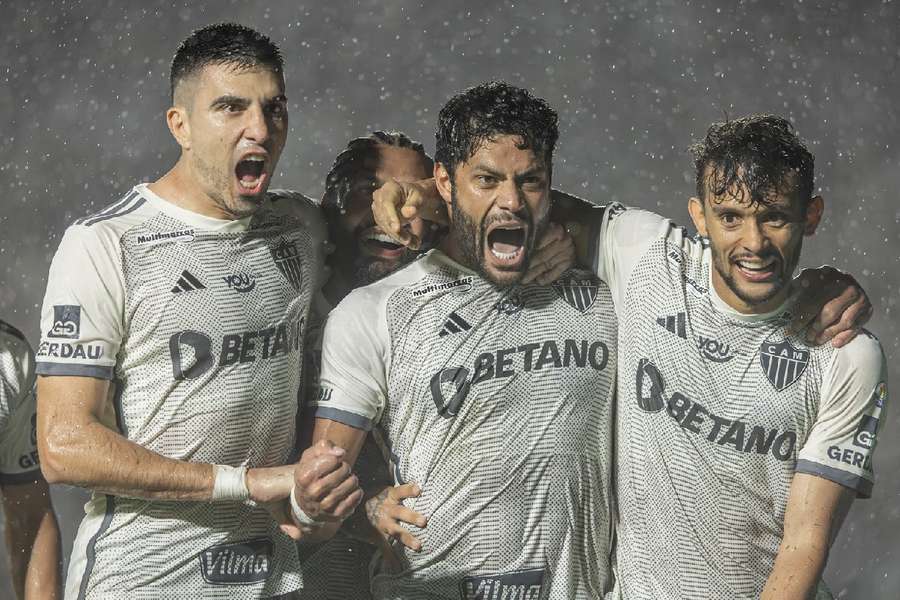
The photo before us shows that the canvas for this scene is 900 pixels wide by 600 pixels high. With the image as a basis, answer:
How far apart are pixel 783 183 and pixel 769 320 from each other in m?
0.30

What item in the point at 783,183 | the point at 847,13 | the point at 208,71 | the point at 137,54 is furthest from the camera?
the point at 847,13

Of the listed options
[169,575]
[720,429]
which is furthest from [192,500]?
[720,429]

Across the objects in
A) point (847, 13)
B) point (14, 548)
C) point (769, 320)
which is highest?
point (847, 13)

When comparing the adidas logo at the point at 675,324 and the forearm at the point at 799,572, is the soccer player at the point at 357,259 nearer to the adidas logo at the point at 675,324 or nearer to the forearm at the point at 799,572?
the adidas logo at the point at 675,324

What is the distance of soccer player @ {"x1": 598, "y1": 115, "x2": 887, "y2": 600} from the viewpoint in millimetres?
2771

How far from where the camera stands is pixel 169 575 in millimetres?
2920

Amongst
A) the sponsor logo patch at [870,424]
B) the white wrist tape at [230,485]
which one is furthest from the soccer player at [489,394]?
the sponsor logo patch at [870,424]

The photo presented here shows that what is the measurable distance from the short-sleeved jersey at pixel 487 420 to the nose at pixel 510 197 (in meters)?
0.22

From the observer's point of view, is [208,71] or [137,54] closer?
[208,71]

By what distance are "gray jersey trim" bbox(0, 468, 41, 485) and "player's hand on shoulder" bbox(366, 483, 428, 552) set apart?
0.94 meters

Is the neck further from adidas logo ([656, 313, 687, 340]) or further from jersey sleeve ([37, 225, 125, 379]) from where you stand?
adidas logo ([656, 313, 687, 340])

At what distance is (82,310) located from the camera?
281cm

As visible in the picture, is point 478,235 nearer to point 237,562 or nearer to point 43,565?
point 237,562

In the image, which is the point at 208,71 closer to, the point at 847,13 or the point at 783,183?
the point at 783,183
